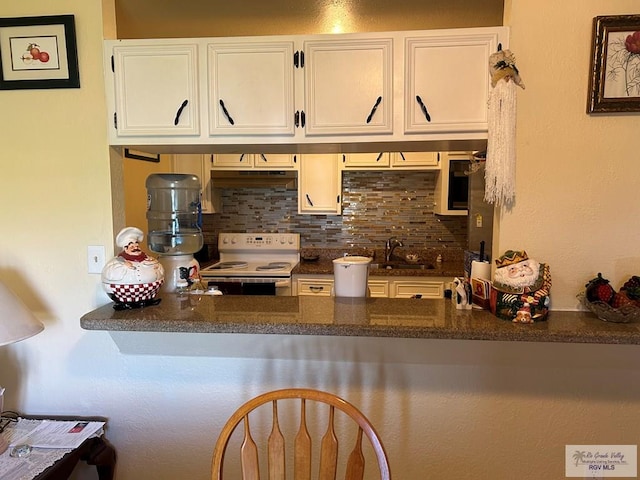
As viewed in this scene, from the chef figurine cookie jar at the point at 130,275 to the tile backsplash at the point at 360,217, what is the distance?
2306 millimetres

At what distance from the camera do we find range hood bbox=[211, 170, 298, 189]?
346 cm

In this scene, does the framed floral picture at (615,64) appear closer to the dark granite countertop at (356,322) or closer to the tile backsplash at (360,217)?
the dark granite countertop at (356,322)

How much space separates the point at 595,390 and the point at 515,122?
3.57 feet

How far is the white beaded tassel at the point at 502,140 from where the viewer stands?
1.32 meters

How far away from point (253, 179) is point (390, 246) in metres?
1.42

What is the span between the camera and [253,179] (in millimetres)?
3461

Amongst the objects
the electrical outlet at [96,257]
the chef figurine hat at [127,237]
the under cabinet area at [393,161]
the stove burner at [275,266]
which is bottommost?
the stove burner at [275,266]

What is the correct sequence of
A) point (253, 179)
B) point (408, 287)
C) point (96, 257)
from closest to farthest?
1. point (96, 257)
2. point (408, 287)
3. point (253, 179)

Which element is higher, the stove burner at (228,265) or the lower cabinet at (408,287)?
the stove burner at (228,265)

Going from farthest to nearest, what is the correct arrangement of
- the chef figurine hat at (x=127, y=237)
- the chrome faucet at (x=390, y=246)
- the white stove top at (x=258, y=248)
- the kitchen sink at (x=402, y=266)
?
1. the white stove top at (x=258, y=248)
2. the chrome faucet at (x=390, y=246)
3. the kitchen sink at (x=402, y=266)
4. the chef figurine hat at (x=127, y=237)

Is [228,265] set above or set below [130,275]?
below

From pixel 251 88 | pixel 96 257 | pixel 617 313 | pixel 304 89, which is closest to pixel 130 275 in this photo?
pixel 96 257

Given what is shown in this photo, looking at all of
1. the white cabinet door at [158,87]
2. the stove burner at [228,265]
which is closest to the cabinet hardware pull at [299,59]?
the white cabinet door at [158,87]

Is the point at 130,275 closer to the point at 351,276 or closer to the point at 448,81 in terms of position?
the point at 351,276
